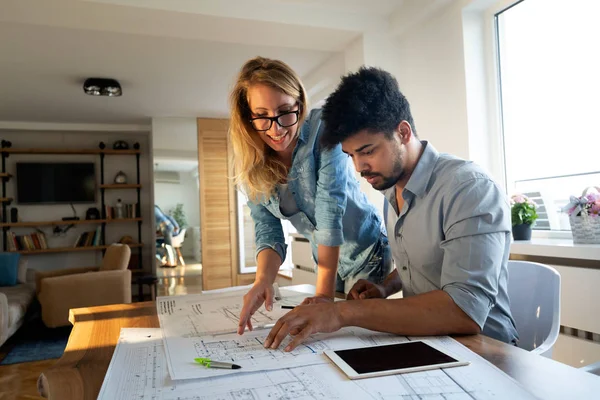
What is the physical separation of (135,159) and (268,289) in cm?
641

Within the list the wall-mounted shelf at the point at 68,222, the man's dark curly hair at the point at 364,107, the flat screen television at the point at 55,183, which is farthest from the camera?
the flat screen television at the point at 55,183

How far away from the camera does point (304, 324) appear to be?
0.86 meters

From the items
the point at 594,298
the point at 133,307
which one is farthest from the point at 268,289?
the point at 594,298

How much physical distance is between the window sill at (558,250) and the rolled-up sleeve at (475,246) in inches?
39.2

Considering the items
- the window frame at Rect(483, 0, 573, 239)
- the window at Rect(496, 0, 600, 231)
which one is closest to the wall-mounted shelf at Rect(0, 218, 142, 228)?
the window frame at Rect(483, 0, 573, 239)

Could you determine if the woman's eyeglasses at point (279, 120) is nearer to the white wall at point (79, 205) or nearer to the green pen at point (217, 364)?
the green pen at point (217, 364)

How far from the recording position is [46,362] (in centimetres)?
345

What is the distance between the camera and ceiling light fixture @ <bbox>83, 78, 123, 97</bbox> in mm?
4328

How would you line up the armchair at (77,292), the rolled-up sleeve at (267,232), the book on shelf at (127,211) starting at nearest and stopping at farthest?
the rolled-up sleeve at (267,232) < the armchair at (77,292) < the book on shelf at (127,211)

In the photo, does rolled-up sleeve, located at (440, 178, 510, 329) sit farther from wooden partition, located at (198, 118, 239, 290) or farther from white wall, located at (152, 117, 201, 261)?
white wall, located at (152, 117, 201, 261)

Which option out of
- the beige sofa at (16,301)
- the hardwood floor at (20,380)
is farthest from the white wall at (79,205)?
the hardwood floor at (20,380)

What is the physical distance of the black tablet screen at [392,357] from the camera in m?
0.71

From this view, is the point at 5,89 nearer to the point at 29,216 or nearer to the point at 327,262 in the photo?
the point at 29,216

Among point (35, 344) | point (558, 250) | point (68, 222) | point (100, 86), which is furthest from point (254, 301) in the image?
point (68, 222)
